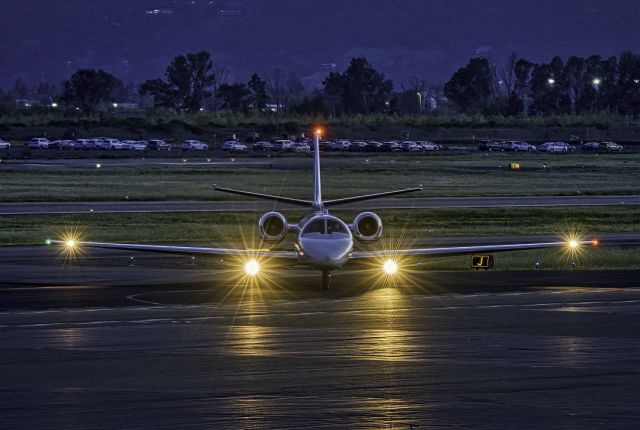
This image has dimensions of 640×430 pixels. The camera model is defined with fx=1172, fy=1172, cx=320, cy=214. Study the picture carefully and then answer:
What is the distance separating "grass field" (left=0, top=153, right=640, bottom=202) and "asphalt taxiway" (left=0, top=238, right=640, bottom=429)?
37.4 m

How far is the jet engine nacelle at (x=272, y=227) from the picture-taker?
32.9 metres

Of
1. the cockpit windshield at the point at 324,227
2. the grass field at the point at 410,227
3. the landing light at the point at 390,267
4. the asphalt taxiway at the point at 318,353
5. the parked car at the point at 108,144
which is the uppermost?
the cockpit windshield at the point at 324,227

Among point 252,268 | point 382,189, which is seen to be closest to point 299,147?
point 382,189

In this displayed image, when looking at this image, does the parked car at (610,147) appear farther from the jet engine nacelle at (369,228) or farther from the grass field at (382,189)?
the jet engine nacelle at (369,228)

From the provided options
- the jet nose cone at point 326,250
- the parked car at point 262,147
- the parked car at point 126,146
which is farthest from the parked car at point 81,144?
the jet nose cone at point 326,250

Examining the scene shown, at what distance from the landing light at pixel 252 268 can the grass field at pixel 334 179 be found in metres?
31.2

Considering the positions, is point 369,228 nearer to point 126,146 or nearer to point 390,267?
point 390,267

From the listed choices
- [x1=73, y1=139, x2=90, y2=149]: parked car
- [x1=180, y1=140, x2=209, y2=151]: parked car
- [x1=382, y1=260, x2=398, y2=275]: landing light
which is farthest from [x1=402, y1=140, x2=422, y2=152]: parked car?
[x1=382, y1=260, x2=398, y2=275]: landing light

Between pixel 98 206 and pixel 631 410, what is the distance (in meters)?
48.5

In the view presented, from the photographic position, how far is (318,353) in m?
21.0

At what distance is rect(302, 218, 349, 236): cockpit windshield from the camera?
103 ft

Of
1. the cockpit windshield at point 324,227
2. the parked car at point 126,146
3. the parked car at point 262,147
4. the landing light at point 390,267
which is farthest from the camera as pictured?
the parked car at point 262,147

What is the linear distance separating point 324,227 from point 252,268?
231 inches

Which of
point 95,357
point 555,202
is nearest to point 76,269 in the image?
point 95,357
